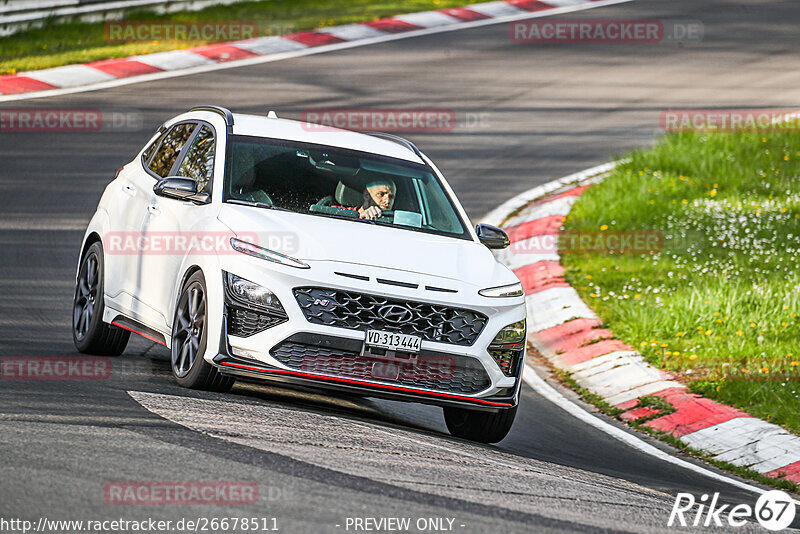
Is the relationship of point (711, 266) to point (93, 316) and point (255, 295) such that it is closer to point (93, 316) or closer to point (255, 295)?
point (93, 316)

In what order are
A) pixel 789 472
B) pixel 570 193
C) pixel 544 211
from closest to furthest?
pixel 789 472, pixel 544 211, pixel 570 193

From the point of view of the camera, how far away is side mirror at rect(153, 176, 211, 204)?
8367 millimetres

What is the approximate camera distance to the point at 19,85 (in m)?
18.5

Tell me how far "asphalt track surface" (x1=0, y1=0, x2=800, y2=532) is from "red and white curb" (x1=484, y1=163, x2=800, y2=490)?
653 mm

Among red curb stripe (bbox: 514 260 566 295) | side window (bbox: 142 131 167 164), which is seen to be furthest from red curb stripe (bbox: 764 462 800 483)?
side window (bbox: 142 131 167 164)

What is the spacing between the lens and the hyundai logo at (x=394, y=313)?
7.62 meters

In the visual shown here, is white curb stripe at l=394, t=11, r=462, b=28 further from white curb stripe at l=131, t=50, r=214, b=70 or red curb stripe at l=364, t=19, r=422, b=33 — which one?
white curb stripe at l=131, t=50, r=214, b=70

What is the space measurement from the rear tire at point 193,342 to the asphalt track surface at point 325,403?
12 cm

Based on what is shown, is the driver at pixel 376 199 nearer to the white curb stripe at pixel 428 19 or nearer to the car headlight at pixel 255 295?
the car headlight at pixel 255 295

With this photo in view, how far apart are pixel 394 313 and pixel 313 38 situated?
15.9m

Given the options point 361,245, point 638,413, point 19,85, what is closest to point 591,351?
point 638,413

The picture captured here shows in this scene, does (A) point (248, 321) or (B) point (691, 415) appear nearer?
(A) point (248, 321)

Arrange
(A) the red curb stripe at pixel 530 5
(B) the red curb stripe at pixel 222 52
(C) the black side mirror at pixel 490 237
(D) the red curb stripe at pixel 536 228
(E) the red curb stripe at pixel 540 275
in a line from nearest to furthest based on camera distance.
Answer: (C) the black side mirror at pixel 490 237
(E) the red curb stripe at pixel 540 275
(D) the red curb stripe at pixel 536 228
(B) the red curb stripe at pixel 222 52
(A) the red curb stripe at pixel 530 5

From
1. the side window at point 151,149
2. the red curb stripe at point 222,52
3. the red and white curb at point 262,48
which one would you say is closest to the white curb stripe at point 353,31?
the red and white curb at point 262,48
